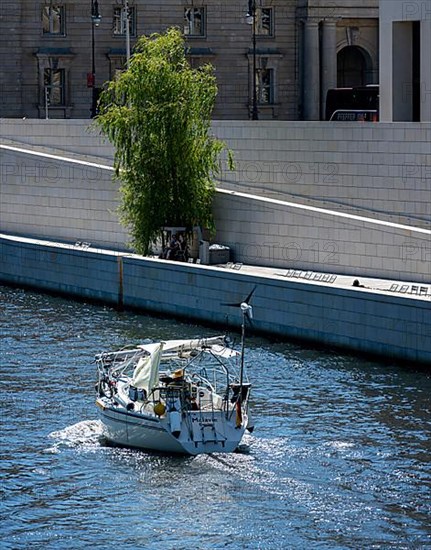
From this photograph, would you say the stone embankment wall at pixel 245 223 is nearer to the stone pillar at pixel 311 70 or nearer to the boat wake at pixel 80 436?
the boat wake at pixel 80 436

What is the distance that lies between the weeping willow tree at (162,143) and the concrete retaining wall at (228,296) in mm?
2023

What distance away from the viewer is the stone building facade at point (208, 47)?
3693 inches

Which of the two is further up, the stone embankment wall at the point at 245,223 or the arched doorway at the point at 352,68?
the arched doorway at the point at 352,68

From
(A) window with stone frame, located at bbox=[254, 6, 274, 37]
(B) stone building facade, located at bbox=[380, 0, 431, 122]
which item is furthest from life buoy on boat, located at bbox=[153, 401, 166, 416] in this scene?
(A) window with stone frame, located at bbox=[254, 6, 274, 37]

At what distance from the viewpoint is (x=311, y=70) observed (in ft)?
314

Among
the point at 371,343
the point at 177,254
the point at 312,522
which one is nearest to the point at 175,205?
the point at 177,254

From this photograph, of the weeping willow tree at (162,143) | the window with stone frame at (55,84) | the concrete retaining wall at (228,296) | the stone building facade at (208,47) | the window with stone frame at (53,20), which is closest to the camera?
the concrete retaining wall at (228,296)

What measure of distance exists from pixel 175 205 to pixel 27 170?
10.5 m

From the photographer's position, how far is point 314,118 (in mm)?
95500

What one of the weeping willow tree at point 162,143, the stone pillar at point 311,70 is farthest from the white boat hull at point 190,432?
the stone pillar at point 311,70

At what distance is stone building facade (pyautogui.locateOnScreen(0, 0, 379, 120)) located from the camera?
93812 millimetres

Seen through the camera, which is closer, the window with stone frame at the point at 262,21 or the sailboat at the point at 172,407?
the sailboat at the point at 172,407

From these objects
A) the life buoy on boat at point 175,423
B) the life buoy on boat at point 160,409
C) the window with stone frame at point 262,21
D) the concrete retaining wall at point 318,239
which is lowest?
the life buoy on boat at point 175,423

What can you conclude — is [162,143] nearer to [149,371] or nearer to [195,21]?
[149,371]
